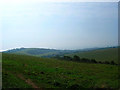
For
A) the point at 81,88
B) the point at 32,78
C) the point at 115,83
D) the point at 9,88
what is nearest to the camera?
the point at 9,88

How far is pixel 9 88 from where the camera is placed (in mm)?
19312

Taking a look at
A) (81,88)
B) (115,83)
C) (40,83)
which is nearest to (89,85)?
(81,88)

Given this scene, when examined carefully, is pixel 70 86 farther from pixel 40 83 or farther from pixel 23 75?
pixel 23 75

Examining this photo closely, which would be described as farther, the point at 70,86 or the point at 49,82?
the point at 49,82

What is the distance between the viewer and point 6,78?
74.0 ft

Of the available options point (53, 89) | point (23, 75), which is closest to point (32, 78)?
point (23, 75)

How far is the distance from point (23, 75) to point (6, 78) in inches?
135

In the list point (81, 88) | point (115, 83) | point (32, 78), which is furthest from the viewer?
point (32, 78)

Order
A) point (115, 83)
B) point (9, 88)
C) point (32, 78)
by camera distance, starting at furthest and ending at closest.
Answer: point (32, 78) < point (115, 83) < point (9, 88)

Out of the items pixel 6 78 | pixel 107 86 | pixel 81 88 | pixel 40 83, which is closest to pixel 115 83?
pixel 107 86

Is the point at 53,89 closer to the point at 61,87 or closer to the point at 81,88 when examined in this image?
the point at 61,87

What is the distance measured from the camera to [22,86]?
20.1 meters

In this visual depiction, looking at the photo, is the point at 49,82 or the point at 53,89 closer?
the point at 53,89

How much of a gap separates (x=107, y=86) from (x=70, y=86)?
154 inches
